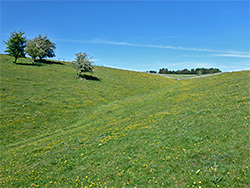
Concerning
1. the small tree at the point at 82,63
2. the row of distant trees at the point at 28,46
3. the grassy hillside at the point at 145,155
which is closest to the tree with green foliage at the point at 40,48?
the row of distant trees at the point at 28,46

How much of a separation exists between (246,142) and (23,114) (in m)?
31.3

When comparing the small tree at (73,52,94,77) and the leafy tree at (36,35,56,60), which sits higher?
the leafy tree at (36,35,56,60)

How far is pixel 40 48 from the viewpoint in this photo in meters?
73.0

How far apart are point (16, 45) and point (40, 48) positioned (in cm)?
A: 1487

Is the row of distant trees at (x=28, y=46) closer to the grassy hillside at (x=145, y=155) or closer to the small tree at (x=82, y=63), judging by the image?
the small tree at (x=82, y=63)

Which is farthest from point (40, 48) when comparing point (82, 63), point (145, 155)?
point (145, 155)

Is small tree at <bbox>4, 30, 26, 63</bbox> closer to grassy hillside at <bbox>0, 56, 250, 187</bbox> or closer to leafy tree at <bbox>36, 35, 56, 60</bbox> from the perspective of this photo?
leafy tree at <bbox>36, 35, 56, 60</bbox>

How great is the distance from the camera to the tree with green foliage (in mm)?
65688

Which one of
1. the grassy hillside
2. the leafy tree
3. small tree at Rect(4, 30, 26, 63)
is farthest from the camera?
the leafy tree

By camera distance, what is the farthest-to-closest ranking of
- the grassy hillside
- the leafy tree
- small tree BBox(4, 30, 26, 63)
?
the leafy tree, small tree BBox(4, 30, 26, 63), the grassy hillside

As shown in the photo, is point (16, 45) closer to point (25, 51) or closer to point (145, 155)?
point (25, 51)

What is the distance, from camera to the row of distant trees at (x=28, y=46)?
58.3 metres

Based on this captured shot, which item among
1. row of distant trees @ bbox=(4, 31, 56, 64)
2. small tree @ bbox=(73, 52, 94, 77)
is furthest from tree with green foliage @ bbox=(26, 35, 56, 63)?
small tree @ bbox=(73, 52, 94, 77)

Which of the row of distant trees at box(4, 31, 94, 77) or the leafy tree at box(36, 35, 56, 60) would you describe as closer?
the row of distant trees at box(4, 31, 94, 77)
